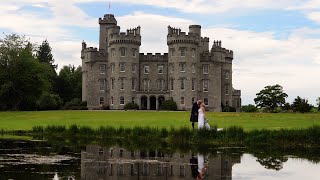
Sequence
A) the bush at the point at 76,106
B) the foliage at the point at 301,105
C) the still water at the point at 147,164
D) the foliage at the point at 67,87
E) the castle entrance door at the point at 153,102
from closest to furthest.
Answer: the still water at the point at 147,164
the foliage at the point at 301,105
the castle entrance door at the point at 153,102
the bush at the point at 76,106
the foliage at the point at 67,87

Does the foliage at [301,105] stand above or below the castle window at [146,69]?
below

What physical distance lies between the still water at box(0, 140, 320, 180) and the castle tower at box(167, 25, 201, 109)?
57571 mm

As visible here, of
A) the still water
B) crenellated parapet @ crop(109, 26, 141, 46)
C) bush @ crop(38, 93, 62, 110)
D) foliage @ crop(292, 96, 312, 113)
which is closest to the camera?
the still water

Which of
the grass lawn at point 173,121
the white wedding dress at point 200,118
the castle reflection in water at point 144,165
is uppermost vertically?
the white wedding dress at point 200,118

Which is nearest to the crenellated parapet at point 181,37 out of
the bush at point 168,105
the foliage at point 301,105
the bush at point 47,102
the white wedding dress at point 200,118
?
the bush at point 168,105

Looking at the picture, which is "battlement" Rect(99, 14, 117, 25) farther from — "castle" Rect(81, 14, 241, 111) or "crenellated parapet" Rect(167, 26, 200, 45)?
"crenellated parapet" Rect(167, 26, 200, 45)

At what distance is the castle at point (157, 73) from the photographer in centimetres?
8181

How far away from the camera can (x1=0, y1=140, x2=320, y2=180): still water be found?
48.9 feet

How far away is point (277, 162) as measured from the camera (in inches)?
748

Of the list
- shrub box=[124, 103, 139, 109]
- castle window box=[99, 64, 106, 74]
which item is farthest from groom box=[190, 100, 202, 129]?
castle window box=[99, 64, 106, 74]

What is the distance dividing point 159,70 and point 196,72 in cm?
674

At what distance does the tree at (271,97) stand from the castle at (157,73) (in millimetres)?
6888

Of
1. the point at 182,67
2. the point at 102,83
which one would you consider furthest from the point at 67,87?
the point at 182,67

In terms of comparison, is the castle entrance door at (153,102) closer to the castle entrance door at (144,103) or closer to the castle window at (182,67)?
the castle entrance door at (144,103)
